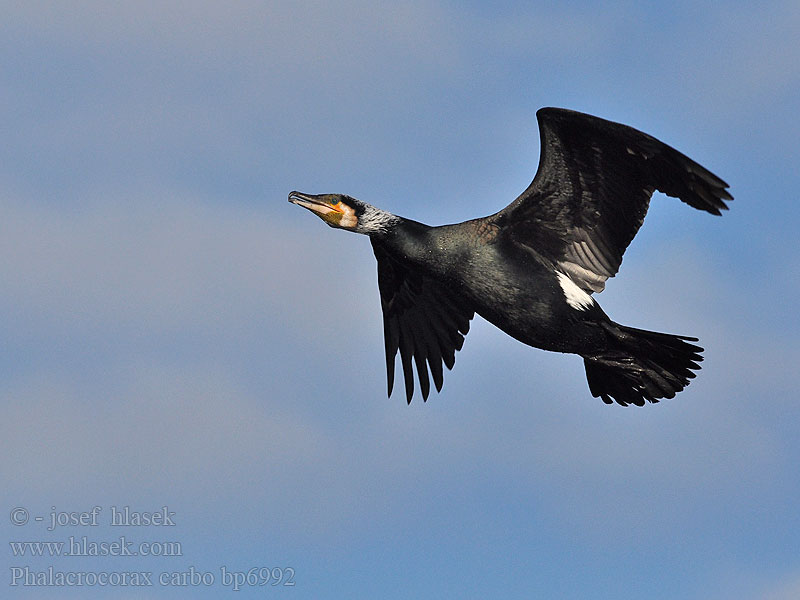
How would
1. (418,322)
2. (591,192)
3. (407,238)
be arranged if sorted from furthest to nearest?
(418,322) → (407,238) → (591,192)

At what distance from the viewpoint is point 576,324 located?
948 centimetres

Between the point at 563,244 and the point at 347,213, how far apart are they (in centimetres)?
161

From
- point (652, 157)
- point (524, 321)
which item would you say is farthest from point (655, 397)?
point (652, 157)

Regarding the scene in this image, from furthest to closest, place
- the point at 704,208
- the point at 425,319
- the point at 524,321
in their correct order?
the point at 425,319, the point at 524,321, the point at 704,208

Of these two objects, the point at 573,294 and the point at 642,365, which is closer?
the point at 573,294

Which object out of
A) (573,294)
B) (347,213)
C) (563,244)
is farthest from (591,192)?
(347,213)

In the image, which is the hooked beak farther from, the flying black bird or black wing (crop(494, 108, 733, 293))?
black wing (crop(494, 108, 733, 293))

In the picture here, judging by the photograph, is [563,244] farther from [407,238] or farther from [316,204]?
[316,204]

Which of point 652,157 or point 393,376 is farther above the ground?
point 652,157

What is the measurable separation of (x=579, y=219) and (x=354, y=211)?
1655mm

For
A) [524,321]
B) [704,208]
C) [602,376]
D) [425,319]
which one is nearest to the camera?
[704,208]

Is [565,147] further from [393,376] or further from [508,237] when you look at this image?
[393,376]

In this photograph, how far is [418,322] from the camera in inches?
444

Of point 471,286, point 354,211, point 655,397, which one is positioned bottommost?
point 655,397
